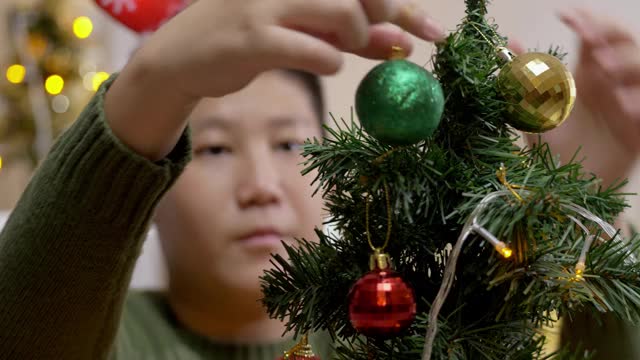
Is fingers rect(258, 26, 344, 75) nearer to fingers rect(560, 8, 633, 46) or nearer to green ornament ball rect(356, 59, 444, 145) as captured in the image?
green ornament ball rect(356, 59, 444, 145)

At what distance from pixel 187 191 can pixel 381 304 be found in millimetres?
405

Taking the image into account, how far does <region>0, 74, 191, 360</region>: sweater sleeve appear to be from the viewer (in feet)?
1.47

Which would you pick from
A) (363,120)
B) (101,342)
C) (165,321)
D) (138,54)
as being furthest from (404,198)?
(165,321)

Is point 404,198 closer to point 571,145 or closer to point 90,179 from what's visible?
point 90,179

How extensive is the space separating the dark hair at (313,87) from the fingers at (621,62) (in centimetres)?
28

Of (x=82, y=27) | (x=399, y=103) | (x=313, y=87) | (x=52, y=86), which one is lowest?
(x=399, y=103)

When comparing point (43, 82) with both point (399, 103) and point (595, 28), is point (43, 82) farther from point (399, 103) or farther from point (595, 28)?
point (399, 103)

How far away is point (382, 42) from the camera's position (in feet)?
1.37

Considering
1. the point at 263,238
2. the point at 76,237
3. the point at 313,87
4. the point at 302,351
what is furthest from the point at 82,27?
the point at 302,351

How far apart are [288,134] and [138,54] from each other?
30 centimetres

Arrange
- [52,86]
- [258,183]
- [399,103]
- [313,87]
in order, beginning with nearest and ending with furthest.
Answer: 1. [399,103]
2. [258,183]
3. [313,87]
4. [52,86]

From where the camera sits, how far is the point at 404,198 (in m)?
0.35

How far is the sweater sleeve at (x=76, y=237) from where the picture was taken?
0.45 meters

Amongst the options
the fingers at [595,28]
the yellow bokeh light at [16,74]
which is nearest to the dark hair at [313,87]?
the fingers at [595,28]
